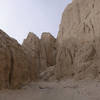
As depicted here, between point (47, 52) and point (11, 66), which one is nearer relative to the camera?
point (11, 66)

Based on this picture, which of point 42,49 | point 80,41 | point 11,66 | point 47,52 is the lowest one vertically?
point 11,66

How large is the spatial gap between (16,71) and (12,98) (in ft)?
5.31

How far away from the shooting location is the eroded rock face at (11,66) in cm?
547

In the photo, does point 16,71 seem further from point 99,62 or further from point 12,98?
point 99,62

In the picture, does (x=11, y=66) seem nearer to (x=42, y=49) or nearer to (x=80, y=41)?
(x=80, y=41)

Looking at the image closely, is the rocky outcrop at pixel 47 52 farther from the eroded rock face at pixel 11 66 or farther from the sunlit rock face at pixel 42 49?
the eroded rock face at pixel 11 66

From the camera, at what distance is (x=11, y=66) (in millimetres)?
6051

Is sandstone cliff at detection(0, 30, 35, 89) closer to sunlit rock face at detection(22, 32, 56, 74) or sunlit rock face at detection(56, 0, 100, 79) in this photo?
sunlit rock face at detection(56, 0, 100, 79)

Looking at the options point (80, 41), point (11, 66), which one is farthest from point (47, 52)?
point (11, 66)

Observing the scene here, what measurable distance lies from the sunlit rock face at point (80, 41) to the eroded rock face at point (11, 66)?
5454 millimetres

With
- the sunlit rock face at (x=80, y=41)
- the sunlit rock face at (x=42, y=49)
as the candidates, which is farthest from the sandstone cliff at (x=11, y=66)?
the sunlit rock face at (x=42, y=49)

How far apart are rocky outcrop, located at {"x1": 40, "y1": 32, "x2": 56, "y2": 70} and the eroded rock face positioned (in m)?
15.4

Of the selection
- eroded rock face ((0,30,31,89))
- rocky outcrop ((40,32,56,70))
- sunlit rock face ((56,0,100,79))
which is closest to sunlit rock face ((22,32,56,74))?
rocky outcrop ((40,32,56,70))

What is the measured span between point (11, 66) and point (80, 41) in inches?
333
